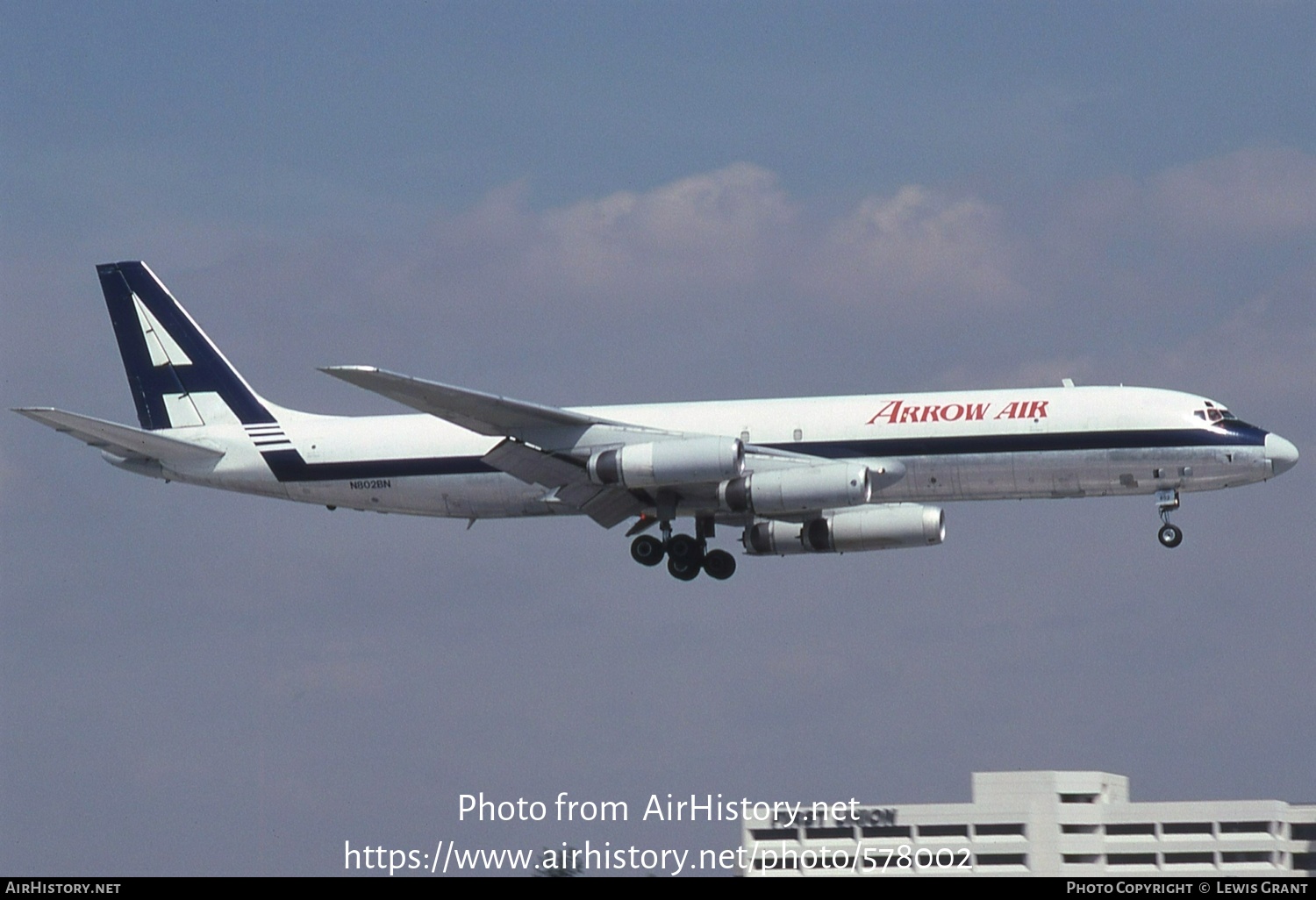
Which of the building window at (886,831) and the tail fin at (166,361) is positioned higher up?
the tail fin at (166,361)

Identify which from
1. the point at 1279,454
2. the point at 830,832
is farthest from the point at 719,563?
the point at 830,832

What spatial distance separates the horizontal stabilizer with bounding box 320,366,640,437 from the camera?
4200 centimetres

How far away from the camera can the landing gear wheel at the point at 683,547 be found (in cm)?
4725

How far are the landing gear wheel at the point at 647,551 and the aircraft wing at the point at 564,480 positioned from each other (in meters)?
0.87

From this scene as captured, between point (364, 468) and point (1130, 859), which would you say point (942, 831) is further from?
point (364, 468)

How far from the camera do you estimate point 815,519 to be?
156 feet

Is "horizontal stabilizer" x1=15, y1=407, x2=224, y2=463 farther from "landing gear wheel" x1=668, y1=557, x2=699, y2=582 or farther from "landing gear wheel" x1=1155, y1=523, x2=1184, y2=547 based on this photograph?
"landing gear wheel" x1=1155, y1=523, x2=1184, y2=547

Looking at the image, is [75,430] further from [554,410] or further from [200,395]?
[554,410]

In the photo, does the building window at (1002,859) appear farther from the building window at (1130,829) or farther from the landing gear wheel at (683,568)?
the landing gear wheel at (683,568)

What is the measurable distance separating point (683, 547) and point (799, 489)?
5.07 m

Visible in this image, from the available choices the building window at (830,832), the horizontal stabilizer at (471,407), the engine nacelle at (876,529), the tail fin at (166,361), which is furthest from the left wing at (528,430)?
the building window at (830,832)

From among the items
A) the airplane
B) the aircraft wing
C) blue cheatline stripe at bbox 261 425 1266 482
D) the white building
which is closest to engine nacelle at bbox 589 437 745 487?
the airplane
